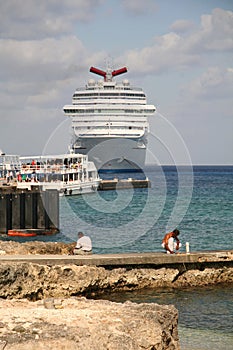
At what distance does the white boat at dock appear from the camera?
54.4m

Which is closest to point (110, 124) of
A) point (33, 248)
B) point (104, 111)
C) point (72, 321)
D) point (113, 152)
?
point (104, 111)

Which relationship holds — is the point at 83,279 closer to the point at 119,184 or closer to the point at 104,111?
the point at 119,184

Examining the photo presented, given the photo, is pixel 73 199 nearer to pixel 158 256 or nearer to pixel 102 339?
pixel 158 256

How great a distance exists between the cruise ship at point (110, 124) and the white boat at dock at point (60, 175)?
22674 millimetres

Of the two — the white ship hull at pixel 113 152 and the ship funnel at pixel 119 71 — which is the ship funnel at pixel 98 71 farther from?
the white ship hull at pixel 113 152

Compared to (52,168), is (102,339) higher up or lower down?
lower down

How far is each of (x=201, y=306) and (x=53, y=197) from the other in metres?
20.4

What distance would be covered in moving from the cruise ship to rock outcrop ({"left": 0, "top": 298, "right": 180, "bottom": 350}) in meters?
77.7

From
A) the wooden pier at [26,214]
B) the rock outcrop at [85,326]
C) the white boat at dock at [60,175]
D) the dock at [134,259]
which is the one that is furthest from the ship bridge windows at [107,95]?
the rock outcrop at [85,326]

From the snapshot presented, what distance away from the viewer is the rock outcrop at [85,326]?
6.99 m

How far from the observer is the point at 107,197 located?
197 feet

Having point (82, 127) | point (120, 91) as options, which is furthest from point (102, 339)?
point (120, 91)

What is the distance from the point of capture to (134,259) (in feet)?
48.9

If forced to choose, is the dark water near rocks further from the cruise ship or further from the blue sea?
the cruise ship
